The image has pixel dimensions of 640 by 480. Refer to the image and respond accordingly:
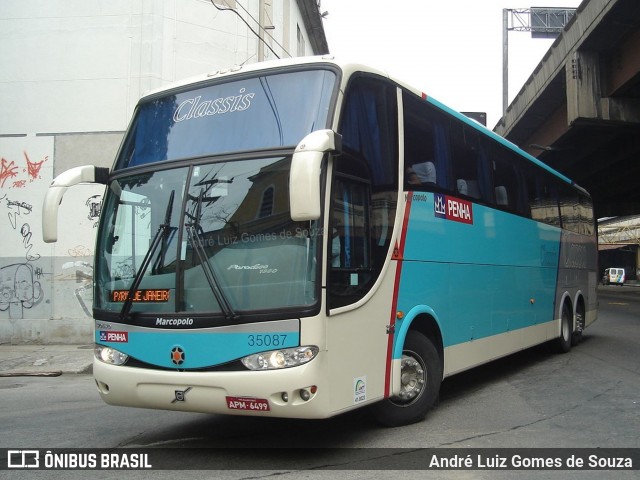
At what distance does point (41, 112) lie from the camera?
1510 centimetres

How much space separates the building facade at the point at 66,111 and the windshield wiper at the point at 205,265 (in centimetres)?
993

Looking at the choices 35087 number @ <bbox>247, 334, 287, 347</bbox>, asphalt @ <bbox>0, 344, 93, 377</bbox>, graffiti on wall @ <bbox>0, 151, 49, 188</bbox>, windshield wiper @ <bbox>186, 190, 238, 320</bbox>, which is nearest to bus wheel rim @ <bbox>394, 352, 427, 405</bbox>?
35087 number @ <bbox>247, 334, 287, 347</bbox>

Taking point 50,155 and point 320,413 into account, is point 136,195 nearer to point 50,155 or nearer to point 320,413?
point 320,413

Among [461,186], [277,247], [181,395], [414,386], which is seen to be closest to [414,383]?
[414,386]

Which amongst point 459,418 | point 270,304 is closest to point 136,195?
point 270,304

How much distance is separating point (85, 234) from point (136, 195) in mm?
9388

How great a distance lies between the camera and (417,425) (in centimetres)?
656

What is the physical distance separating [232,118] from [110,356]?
8.01ft

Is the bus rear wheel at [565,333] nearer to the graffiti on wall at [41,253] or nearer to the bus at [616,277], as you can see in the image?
the graffiti on wall at [41,253]

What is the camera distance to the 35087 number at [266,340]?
5.01 m

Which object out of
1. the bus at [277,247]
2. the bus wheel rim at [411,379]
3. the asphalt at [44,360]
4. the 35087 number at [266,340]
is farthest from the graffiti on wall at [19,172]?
the 35087 number at [266,340]

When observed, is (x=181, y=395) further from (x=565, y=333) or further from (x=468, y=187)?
(x=565, y=333)

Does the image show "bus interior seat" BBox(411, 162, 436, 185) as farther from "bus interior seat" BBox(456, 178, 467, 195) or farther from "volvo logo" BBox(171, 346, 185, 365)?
"volvo logo" BBox(171, 346, 185, 365)

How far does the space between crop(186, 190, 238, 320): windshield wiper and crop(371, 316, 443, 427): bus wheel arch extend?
1989 mm
